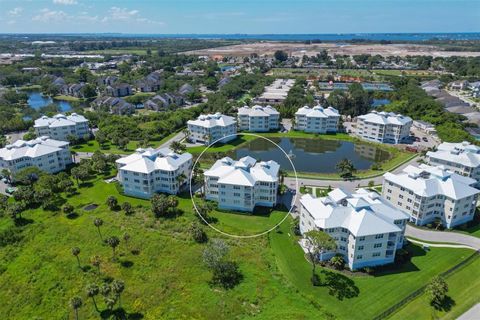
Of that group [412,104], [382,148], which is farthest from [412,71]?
[382,148]

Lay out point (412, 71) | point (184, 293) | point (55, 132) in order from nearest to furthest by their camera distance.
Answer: point (184, 293), point (55, 132), point (412, 71)

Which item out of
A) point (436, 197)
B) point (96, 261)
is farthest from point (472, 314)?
point (96, 261)

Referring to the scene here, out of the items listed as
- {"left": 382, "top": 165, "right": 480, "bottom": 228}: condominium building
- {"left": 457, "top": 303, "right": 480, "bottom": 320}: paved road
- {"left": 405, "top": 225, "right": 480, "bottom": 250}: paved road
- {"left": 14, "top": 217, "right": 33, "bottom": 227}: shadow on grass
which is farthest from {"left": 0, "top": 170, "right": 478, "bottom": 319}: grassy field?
{"left": 382, "top": 165, "right": 480, "bottom": 228}: condominium building

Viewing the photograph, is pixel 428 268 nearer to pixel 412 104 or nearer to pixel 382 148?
pixel 382 148

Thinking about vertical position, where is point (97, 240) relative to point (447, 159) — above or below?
below

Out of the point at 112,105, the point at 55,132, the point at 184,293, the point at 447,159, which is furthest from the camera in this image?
the point at 112,105

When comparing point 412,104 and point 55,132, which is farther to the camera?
point 412,104
